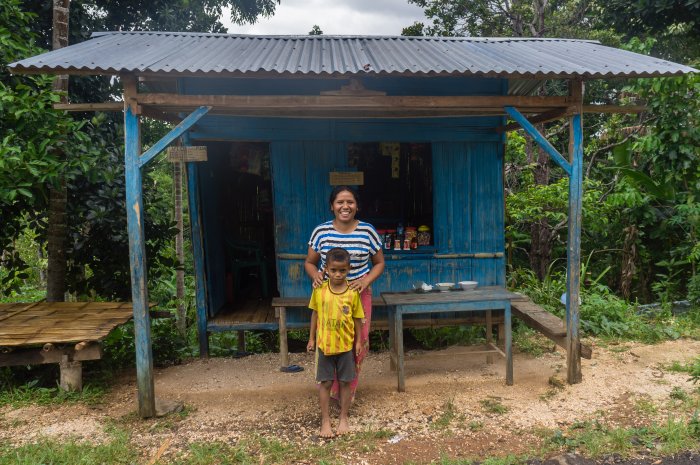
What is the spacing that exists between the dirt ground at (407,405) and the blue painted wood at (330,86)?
3.09 metres

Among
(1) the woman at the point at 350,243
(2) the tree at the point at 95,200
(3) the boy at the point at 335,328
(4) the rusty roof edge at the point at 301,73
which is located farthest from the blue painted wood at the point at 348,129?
(3) the boy at the point at 335,328

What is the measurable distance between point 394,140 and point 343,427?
335cm

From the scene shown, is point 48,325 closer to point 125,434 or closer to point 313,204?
point 125,434

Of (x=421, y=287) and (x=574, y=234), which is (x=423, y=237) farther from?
(x=574, y=234)

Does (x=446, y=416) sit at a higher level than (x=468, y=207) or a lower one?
lower

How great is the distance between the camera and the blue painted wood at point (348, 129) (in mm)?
5793

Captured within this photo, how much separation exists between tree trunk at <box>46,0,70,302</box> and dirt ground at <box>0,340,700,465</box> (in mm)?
1678

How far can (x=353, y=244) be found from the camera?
409 cm

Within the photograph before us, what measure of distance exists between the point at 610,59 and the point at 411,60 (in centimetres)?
197

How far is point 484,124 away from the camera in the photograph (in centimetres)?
602

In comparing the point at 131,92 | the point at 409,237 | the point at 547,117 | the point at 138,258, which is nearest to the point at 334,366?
the point at 138,258

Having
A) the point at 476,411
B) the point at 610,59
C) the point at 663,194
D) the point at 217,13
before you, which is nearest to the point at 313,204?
the point at 476,411

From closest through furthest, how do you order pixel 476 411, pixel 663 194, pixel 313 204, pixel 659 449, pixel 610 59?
pixel 659 449 < pixel 476 411 < pixel 610 59 < pixel 313 204 < pixel 663 194

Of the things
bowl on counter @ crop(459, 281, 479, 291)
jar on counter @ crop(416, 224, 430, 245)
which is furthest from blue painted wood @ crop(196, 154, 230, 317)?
bowl on counter @ crop(459, 281, 479, 291)
